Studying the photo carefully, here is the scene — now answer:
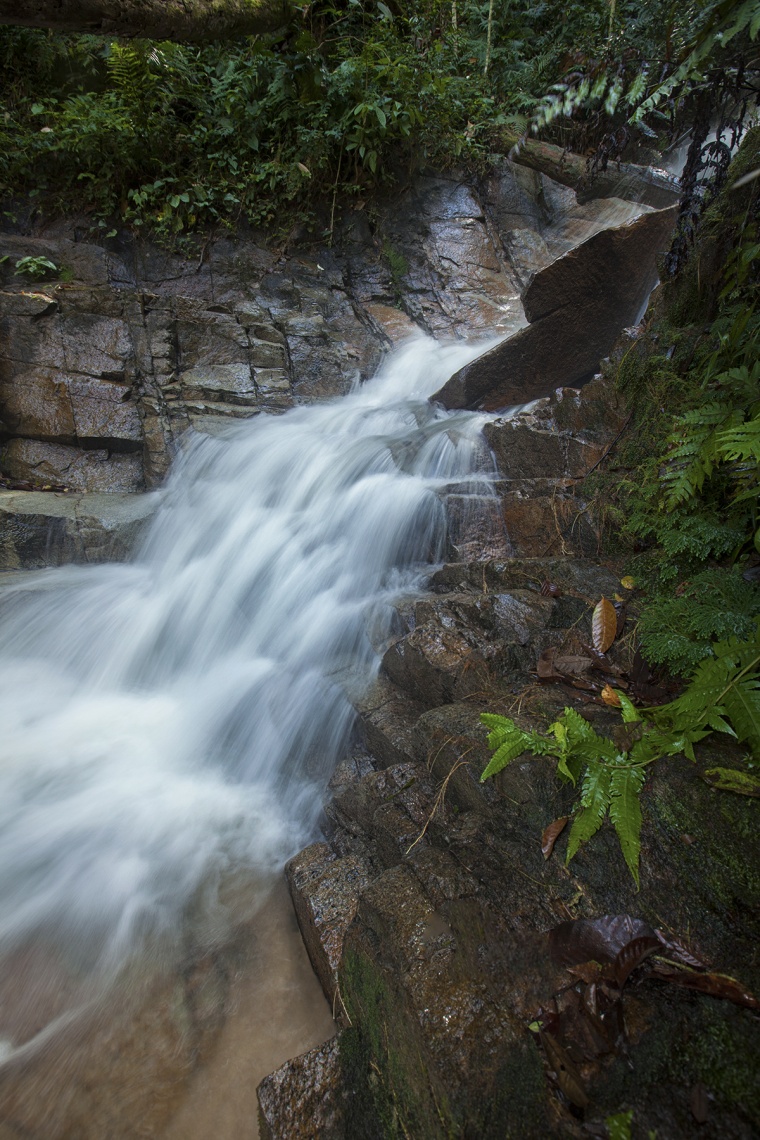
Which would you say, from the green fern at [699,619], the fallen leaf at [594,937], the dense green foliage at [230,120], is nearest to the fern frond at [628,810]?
the fallen leaf at [594,937]

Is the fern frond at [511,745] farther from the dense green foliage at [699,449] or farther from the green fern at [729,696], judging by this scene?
the dense green foliage at [699,449]

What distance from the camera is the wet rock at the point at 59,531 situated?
6.06 meters

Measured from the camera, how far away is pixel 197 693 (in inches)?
186

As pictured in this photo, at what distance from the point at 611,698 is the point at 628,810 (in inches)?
31.3

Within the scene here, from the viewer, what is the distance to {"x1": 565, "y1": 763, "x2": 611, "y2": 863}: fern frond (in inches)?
77.4

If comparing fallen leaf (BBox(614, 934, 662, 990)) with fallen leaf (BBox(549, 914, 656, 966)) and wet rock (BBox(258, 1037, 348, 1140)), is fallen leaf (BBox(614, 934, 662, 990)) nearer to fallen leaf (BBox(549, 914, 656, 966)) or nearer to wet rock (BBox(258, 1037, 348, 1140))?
fallen leaf (BBox(549, 914, 656, 966))

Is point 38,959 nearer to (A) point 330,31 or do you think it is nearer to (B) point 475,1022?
(B) point 475,1022

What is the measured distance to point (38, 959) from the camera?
2689 millimetres

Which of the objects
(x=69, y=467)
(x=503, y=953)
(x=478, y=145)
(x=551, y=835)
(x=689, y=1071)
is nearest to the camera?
(x=689, y=1071)

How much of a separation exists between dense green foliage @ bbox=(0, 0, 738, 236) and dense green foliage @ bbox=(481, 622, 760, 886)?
9717mm

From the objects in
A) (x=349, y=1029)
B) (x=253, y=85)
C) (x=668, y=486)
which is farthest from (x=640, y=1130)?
(x=253, y=85)

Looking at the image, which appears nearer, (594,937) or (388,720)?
(594,937)

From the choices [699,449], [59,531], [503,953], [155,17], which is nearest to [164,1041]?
[503,953]

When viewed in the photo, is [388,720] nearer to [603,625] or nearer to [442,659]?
[442,659]
